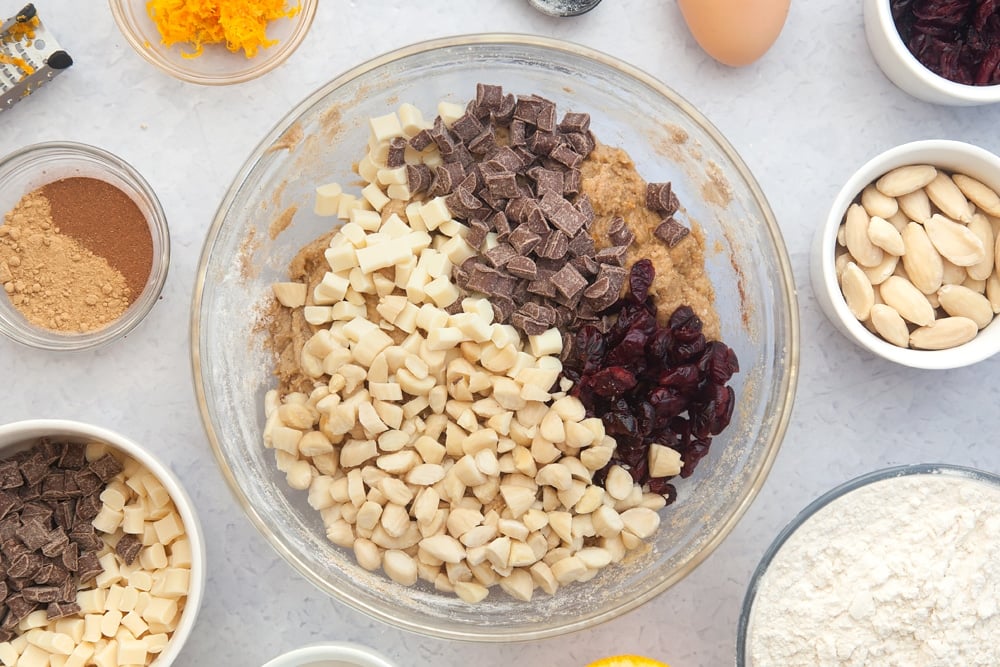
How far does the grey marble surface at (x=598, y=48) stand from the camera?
1.89 meters

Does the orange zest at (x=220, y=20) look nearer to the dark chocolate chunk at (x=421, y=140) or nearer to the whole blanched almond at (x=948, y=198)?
the dark chocolate chunk at (x=421, y=140)

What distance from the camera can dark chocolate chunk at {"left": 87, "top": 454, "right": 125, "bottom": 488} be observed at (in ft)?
5.77

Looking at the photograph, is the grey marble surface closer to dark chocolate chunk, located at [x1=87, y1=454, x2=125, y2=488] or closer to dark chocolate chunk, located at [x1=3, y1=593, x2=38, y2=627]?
dark chocolate chunk, located at [x1=87, y1=454, x2=125, y2=488]

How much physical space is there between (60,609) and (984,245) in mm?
2049

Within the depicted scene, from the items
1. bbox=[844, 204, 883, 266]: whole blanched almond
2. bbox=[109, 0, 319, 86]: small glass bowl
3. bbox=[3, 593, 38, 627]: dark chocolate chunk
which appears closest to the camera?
bbox=[3, 593, 38, 627]: dark chocolate chunk

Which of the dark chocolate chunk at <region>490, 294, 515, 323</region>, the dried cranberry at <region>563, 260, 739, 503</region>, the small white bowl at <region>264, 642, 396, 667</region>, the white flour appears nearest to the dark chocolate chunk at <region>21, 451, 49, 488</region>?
the small white bowl at <region>264, 642, 396, 667</region>

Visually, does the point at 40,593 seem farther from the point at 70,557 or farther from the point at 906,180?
the point at 906,180

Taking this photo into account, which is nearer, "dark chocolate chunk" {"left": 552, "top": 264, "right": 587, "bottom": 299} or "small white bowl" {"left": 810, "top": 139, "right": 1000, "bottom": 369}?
"dark chocolate chunk" {"left": 552, "top": 264, "right": 587, "bottom": 299}

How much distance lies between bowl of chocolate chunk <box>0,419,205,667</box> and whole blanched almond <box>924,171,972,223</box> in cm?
169

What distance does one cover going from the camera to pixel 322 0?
1.93 m

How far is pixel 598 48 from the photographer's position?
195 cm

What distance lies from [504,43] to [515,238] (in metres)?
0.44

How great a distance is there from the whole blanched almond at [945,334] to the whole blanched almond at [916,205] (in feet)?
0.74

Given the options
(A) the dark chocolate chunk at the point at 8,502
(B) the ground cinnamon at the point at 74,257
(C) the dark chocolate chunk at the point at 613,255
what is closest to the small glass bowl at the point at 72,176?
(B) the ground cinnamon at the point at 74,257
